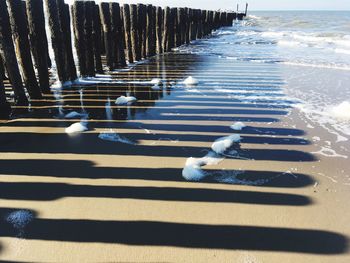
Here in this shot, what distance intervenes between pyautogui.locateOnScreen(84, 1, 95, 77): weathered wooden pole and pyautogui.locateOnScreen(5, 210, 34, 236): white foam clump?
578cm

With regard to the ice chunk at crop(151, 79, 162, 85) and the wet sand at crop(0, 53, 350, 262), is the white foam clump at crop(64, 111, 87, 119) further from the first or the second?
the ice chunk at crop(151, 79, 162, 85)

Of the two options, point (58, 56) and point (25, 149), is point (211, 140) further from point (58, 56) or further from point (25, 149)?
point (58, 56)

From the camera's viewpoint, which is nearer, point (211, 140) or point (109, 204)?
point (109, 204)

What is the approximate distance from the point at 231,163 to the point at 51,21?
203 inches

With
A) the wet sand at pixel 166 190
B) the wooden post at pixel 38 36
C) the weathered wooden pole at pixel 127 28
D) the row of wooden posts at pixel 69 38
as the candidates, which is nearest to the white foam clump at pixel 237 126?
the wet sand at pixel 166 190

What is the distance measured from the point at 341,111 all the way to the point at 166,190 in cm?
376

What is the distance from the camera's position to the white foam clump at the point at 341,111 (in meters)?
5.49

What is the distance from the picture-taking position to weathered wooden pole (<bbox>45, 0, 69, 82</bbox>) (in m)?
6.89

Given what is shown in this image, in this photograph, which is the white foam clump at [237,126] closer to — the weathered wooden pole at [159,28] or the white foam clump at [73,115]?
the white foam clump at [73,115]

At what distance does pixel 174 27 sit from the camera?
15.1 meters

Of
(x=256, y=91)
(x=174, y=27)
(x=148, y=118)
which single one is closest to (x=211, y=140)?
(x=148, y=118)

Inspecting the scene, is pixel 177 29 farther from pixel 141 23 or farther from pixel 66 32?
pixel 66 32

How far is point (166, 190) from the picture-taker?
3.23 metres

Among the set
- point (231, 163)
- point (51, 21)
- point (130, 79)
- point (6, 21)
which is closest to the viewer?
point (231, 163)
